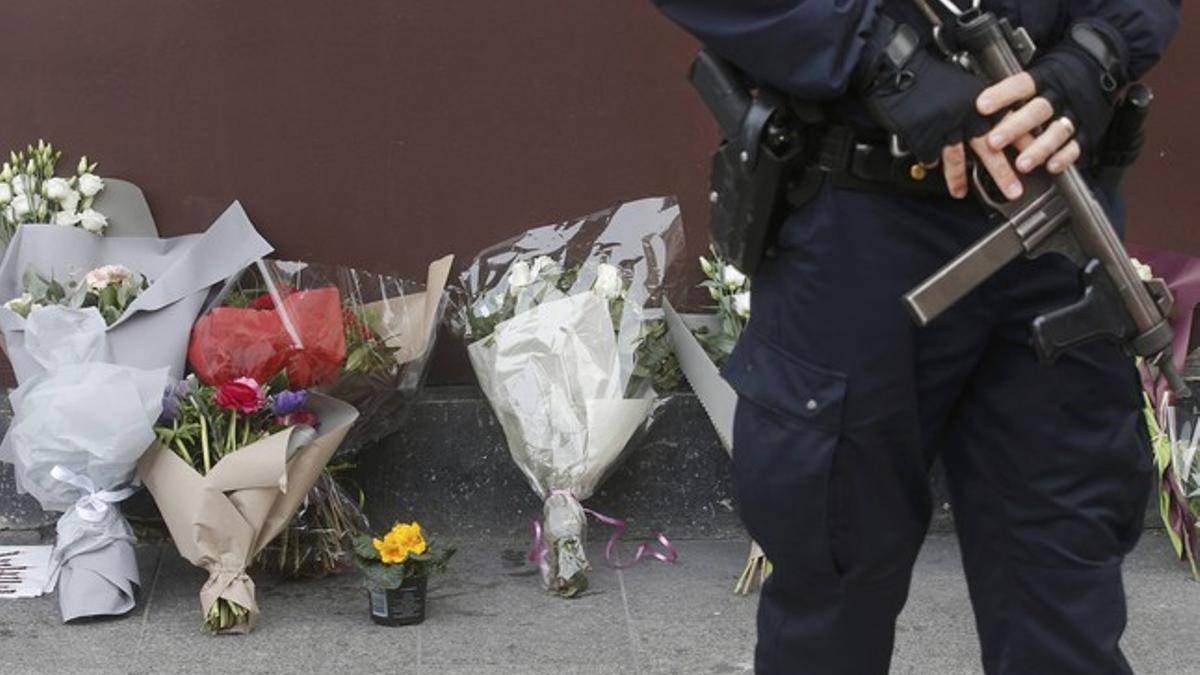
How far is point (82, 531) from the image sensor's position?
459cm

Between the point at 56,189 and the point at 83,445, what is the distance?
0.74 metres

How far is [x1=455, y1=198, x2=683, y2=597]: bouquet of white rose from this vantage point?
4789mm

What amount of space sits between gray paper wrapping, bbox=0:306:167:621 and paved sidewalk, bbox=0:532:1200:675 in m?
0.11

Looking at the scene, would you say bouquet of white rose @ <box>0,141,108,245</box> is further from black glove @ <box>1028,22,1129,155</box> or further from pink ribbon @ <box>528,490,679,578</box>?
black glove @ <box>1028,22,1129,155</box>

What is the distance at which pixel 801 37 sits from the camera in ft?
9.32

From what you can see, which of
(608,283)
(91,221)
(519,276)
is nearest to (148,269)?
(91,221)

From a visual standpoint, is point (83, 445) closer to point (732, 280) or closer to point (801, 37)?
point (732, 280)

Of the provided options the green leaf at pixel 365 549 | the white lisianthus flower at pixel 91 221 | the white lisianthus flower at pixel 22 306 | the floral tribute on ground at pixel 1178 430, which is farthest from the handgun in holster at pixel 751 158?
the white lisianthus flower at pixel 91 221

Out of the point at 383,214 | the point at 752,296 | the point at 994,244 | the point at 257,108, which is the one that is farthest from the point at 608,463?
the point at 994,244

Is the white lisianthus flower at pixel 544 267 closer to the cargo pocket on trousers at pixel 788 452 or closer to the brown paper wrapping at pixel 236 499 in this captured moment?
the brown paper wrapping at pixel 236 499

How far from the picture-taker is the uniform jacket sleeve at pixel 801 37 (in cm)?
284

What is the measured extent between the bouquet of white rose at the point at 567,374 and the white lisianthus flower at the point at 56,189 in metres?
0.99

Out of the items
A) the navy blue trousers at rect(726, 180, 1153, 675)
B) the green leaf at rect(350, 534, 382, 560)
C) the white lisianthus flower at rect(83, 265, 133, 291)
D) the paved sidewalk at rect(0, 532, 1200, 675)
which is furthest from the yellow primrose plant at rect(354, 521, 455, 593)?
the navy blue trousers at rect(726, 180, 1153, 675)

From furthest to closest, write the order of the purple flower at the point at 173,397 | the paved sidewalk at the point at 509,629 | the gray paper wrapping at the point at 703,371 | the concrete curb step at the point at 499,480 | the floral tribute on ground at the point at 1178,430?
1. the concrete curb step at the point at 499,480
2. the floral tribute on ground at the point at 1178,430
3. the gray paper wrapping at the point at 703,371
4. the purple flower at the point at 173,397
5. the paved sidewalk at the point at 509,629
